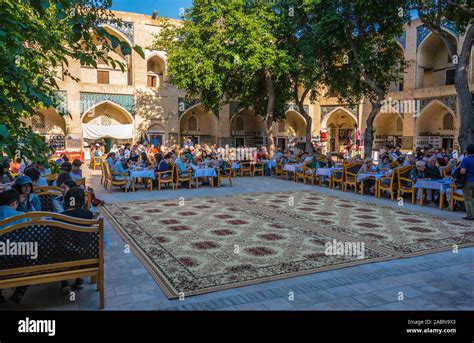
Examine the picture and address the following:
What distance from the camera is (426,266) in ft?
15.8

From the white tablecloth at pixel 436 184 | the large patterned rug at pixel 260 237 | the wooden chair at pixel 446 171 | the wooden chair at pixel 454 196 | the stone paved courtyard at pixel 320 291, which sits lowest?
the stone paved courtyard at pixel 320 291

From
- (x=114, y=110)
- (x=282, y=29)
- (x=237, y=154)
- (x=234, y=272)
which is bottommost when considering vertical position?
(x=234, y=272)

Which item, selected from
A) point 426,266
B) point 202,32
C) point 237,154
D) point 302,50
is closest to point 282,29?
point 302,50

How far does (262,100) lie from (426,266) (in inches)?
619

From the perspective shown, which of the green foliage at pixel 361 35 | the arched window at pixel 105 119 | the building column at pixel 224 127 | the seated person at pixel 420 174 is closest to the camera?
the seated person at pixel 420 174

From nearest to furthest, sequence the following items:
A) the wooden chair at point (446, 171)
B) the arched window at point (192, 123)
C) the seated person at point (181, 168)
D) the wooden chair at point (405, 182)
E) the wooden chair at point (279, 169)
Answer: the wooden chair at point (405, 182) → the wooden chair at point (446, 171) → the seated person at point (181, 168) → the wooden chair at point (279, 169) → the arched window at point (192, 123)

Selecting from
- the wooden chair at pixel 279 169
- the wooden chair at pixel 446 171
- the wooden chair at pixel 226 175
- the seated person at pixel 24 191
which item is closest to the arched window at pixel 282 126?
the wooden chair at pixel 279 169

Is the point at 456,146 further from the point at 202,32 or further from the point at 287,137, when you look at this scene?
the point at 202,32

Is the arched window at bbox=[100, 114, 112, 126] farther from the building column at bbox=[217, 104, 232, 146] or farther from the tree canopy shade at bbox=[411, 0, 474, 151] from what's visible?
the tree canopy shade at bbox=[411, 0, 474, 151]

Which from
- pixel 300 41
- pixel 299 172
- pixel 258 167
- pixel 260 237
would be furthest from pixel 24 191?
pixel 300 41

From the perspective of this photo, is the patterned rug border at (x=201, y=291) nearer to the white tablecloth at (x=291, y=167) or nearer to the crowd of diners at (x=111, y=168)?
the crowd of diners at (x=111, y=168)

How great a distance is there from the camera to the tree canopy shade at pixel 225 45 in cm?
1543

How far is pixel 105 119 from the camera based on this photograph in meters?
23.8

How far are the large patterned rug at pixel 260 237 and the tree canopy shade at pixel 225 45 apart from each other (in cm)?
792
